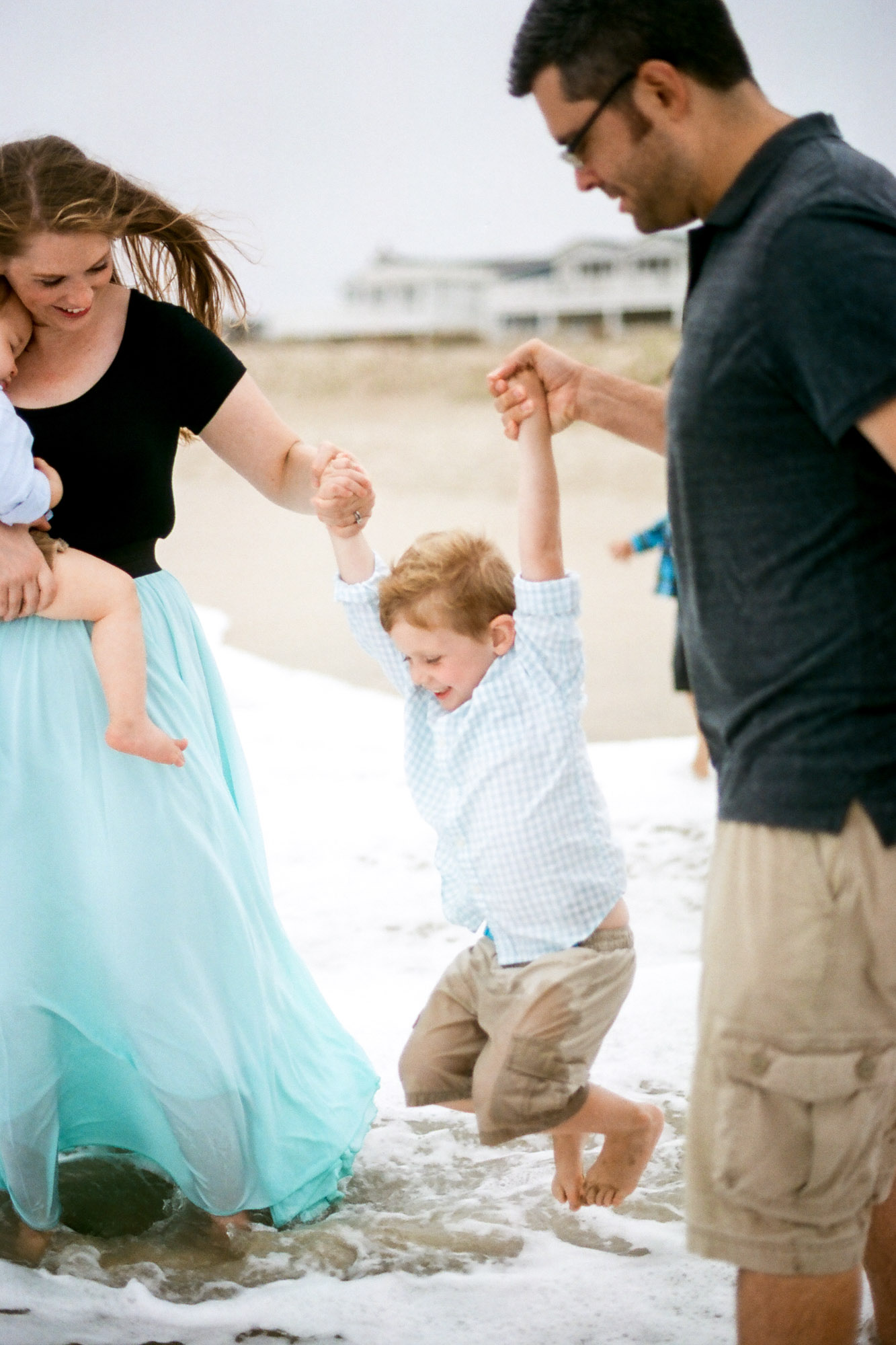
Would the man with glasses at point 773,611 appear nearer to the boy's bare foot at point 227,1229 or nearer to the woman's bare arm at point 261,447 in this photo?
the woman's bare arm at point 261,447

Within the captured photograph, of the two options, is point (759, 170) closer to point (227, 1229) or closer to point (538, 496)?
point (538, 496)

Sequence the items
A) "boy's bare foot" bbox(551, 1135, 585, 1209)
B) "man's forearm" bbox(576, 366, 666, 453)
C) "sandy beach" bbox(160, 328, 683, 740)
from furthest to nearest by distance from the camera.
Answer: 1. "sandy beach" bbox(160, 328, 683, 740)
2. "boy's bare foot" bbox(551, 1135, 585, 1209)
3. "man's forearm" bbox(576, 366, 666, 453)

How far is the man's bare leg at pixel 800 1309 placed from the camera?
1.18 meters

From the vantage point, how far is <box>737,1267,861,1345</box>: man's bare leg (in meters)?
1.18

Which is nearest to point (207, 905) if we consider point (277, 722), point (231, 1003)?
point (231, 1003)

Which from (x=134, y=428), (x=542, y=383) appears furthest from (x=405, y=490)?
(x=542, y=383)

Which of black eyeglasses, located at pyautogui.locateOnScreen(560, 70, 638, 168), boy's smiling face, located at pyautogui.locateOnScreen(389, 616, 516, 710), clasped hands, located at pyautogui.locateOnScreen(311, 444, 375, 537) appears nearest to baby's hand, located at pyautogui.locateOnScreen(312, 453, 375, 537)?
clasped hands, located at pyautogui.locateOnScreen(311, 444, 375, 537)

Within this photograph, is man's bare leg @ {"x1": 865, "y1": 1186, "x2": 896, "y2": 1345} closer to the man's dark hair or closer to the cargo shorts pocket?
the cargo shorts pocket

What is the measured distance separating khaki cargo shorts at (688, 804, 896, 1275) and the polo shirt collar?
517mm

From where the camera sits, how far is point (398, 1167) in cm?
206

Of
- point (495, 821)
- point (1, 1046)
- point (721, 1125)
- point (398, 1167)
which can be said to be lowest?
point (398, 1167)

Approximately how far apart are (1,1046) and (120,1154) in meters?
0.43

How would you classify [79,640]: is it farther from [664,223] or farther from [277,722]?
[277,722]

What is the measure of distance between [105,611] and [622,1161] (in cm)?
99
